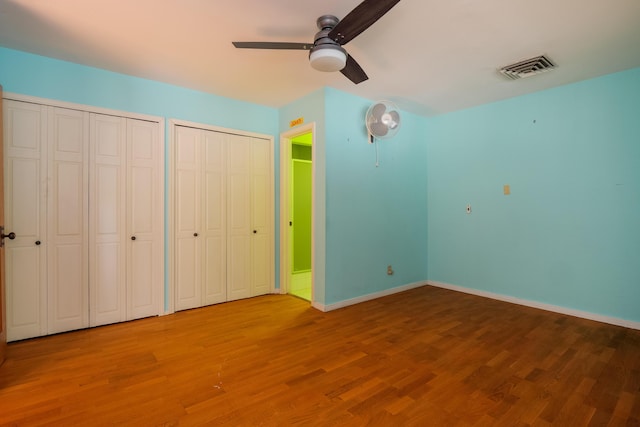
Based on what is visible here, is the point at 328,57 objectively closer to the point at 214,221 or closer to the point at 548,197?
the point at 214,221

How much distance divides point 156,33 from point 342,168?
7.13ft

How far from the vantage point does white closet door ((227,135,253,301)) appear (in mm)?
3828

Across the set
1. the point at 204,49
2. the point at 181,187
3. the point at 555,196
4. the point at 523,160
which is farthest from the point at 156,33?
the point at 555,196

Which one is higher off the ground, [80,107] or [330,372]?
[80,107]

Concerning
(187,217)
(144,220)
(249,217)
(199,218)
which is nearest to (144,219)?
A: (144,220)

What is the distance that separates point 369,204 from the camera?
12.8ft

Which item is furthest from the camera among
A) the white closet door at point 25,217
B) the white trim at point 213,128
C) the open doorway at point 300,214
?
the open doorway at point 300,214

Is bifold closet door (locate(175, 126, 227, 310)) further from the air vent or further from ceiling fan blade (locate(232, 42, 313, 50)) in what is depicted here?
the air vent

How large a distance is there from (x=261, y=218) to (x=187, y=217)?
3.11 ft

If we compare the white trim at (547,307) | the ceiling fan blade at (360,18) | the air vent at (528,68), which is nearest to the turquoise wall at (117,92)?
the ceiling fan blade at (360,18)

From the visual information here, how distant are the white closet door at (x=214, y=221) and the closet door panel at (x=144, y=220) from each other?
1.65ft

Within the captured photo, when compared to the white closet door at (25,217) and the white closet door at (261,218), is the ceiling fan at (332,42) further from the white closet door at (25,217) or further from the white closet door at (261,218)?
the white closet door at (25,217)

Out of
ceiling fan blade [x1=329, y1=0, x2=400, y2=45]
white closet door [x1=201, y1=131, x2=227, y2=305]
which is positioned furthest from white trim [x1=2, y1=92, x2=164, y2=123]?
ceiling fan blade [x1=329, y1=0, x2=400, y2=45]

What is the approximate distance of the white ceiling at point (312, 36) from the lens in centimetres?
211
